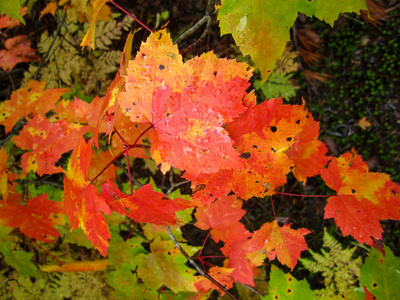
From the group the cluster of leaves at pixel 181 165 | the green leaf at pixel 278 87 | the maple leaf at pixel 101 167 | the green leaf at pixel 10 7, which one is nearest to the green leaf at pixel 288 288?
the cluster of leaves at pixel 181 165

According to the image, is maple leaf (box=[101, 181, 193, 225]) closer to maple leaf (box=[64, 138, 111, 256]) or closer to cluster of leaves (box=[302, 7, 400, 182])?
maple leaf (box=[64, 138, 111, 256])

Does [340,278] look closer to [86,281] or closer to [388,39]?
[388,39]

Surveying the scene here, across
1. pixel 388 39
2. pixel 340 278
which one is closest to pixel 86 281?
pixel 340 278

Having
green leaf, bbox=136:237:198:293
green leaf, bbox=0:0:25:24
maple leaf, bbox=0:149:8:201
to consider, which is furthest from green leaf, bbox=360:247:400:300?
green leaf, bbox=0:0:25:24

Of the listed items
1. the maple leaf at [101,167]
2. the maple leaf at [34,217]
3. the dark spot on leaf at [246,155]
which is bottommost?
the maple leaf at [34,217]

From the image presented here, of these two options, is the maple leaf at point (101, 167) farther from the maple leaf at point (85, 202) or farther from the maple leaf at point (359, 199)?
the maple leaf at point (359, 199)

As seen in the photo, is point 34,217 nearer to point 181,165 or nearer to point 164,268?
point 164,268

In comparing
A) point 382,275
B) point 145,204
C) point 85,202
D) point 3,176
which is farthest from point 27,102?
point 382,275
